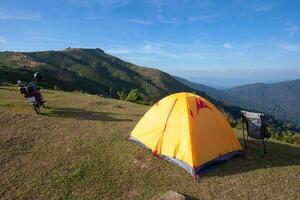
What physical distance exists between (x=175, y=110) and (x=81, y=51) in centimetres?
18657

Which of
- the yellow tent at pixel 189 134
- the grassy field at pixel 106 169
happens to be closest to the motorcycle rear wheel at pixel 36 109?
the grassy field at pixel 106 169

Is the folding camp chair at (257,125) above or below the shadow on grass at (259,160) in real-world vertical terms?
above

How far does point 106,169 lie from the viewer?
10555 millimetres

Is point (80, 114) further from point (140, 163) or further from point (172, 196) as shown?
point (172, 196)

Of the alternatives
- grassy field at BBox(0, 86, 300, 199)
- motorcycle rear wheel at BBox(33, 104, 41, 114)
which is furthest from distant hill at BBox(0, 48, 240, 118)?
grassy field at BBox(0, 86, 300, 199)

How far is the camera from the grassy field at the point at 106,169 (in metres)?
9.11

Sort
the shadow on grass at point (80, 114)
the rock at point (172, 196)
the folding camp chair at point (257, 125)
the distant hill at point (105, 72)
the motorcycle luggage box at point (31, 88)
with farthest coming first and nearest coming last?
the distant hill at point (105, 72) → the shadow on grass at point (80, 114) → the motorcycle luggage box at point (31, 88) → the folding camp chair at point (257, 125) → the rock at point (172, 196)

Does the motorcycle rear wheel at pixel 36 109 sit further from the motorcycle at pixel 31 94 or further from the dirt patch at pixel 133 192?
the dirt patch at pixel 133 192

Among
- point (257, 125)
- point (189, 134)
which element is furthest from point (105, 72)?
point (189, 134)

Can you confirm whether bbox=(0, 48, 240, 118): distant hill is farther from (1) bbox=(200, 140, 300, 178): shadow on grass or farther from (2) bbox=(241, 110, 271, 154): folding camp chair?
(2) bbox=(241, 110, 271, 154): folding camp chair

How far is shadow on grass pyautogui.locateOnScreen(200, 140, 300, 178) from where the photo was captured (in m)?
10.8

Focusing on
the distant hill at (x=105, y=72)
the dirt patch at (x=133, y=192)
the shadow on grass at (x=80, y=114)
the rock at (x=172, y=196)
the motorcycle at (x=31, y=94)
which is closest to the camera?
the rock at (x=172, y=196)

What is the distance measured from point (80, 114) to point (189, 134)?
8870 millimetres

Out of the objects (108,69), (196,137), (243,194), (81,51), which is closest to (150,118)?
(196,137)
